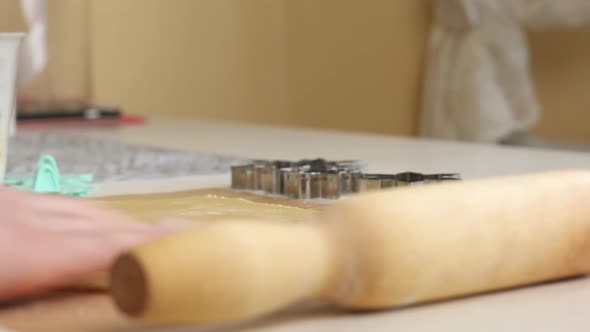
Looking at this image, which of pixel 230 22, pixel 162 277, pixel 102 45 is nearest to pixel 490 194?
pixel 162 277

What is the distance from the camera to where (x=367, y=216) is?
38 centimetres

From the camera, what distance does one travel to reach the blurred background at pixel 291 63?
2342 millimetres

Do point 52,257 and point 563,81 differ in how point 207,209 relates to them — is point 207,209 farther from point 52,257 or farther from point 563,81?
point 563,81

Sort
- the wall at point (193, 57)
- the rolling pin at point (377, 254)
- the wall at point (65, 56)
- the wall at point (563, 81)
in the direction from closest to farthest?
the rolling pin at point (377, 254) → the wall at point (65, 56) → the wall at point (193, 57) → the wall at point (563, 81)

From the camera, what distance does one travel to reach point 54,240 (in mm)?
385

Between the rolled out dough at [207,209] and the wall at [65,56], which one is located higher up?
the wall at [65,56]

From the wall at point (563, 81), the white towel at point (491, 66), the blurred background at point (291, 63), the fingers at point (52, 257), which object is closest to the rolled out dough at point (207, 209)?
the fingers at point (52, 257)

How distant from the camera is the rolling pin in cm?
32

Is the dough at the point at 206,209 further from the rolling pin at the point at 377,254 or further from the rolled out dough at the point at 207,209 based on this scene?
the rolling pin at the point at 377,254

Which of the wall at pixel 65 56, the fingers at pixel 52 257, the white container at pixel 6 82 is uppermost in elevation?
the wall at pixel 65 56

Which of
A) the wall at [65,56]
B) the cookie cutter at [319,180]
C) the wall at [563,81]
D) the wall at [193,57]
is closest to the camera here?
the cookie cutter at [319,180]

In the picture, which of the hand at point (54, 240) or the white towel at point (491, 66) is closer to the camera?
the hand at point (54, 240)

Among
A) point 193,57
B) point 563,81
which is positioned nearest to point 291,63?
point 193,57

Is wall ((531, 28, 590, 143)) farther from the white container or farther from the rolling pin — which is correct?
the rolling pin
